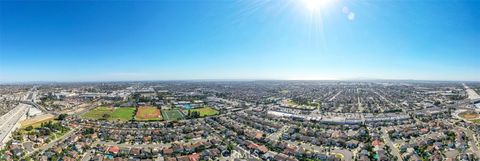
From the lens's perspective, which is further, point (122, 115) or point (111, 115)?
point (122, 115)

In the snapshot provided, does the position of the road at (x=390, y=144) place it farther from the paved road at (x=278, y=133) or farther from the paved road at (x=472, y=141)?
the paved road at (x=278, y=133)

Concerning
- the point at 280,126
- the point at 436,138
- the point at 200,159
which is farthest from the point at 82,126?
the point at 436,138

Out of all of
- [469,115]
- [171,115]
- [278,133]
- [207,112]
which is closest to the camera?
[278,133]

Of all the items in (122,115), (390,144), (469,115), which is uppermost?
(469,115)

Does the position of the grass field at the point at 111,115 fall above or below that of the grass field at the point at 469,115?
below

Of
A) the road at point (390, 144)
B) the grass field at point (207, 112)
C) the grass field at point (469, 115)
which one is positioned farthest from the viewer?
the grass field at point (207, 112)

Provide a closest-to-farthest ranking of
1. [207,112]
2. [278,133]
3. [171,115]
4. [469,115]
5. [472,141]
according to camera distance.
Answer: [472,141]
[278,133]
[469,115]
[171,115]
[207,112]

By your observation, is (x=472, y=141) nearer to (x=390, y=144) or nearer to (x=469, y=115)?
(x=390, y=144)

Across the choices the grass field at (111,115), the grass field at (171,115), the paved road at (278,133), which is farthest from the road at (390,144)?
the grass field at (111,115)

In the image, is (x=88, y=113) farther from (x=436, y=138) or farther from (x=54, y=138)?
(x=436, y=138)

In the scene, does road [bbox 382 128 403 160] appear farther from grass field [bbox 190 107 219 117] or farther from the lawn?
the lawn

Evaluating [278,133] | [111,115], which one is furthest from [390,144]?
[111,115]
